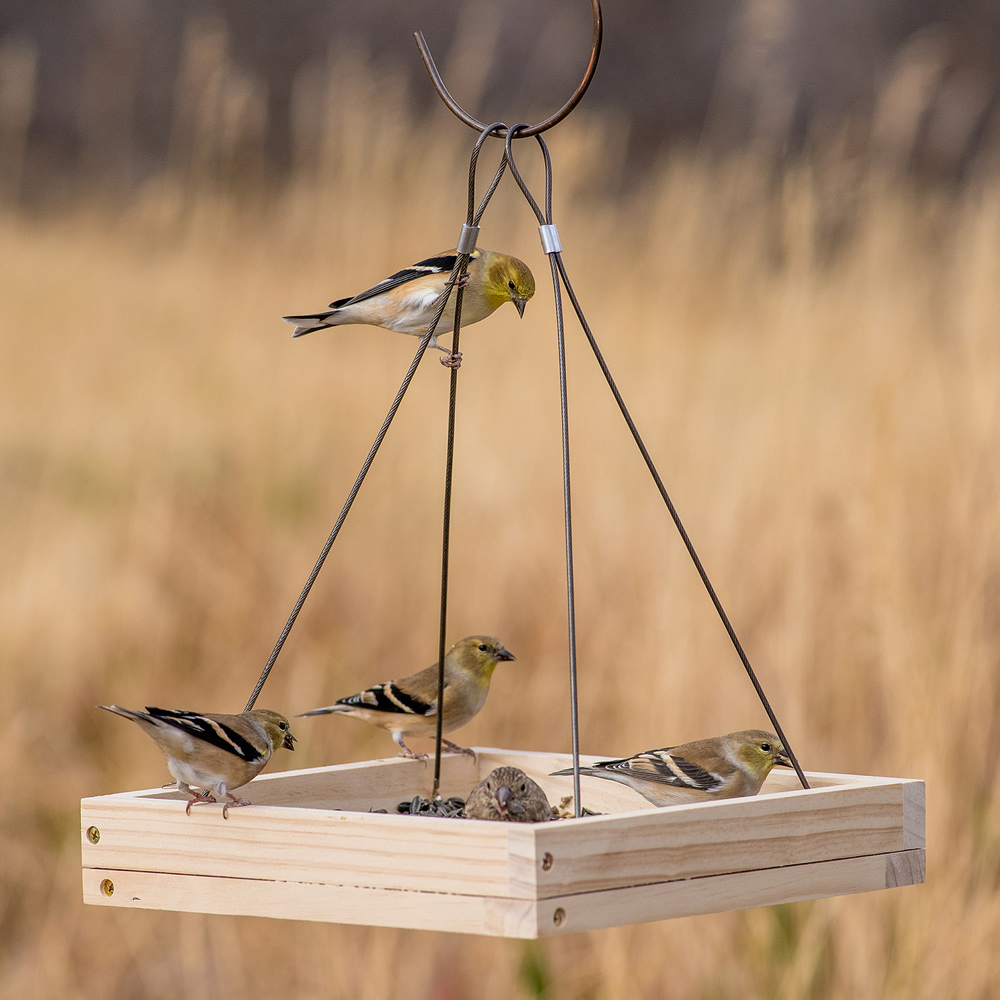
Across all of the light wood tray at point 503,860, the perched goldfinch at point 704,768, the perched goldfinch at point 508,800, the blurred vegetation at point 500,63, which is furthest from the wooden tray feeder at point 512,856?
the blurred vegetation at point 500,63

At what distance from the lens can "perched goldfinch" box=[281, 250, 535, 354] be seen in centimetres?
254

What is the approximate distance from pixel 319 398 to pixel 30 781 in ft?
6.51

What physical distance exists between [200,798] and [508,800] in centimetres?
52

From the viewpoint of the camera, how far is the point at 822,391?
206 inches

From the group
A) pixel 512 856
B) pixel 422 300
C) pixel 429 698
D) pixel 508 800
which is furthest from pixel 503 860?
pixel 422 300

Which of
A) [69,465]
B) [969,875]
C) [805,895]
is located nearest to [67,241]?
[69,465]

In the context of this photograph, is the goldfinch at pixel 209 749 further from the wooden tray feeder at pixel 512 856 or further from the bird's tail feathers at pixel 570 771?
the bird's tail feathers at pixel 570 771

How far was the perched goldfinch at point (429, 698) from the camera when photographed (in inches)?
110

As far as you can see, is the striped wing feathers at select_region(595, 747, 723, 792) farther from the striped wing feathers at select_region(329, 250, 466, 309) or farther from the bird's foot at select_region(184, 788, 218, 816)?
the striped wing feathers at select_region(329, 250, 466, 309)

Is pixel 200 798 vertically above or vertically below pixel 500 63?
below

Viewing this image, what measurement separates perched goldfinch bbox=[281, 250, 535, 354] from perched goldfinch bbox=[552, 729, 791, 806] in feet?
2.80

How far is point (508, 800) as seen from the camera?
234cm

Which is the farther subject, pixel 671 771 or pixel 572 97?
pixel 671 771

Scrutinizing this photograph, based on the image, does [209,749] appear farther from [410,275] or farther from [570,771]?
[410,275]
